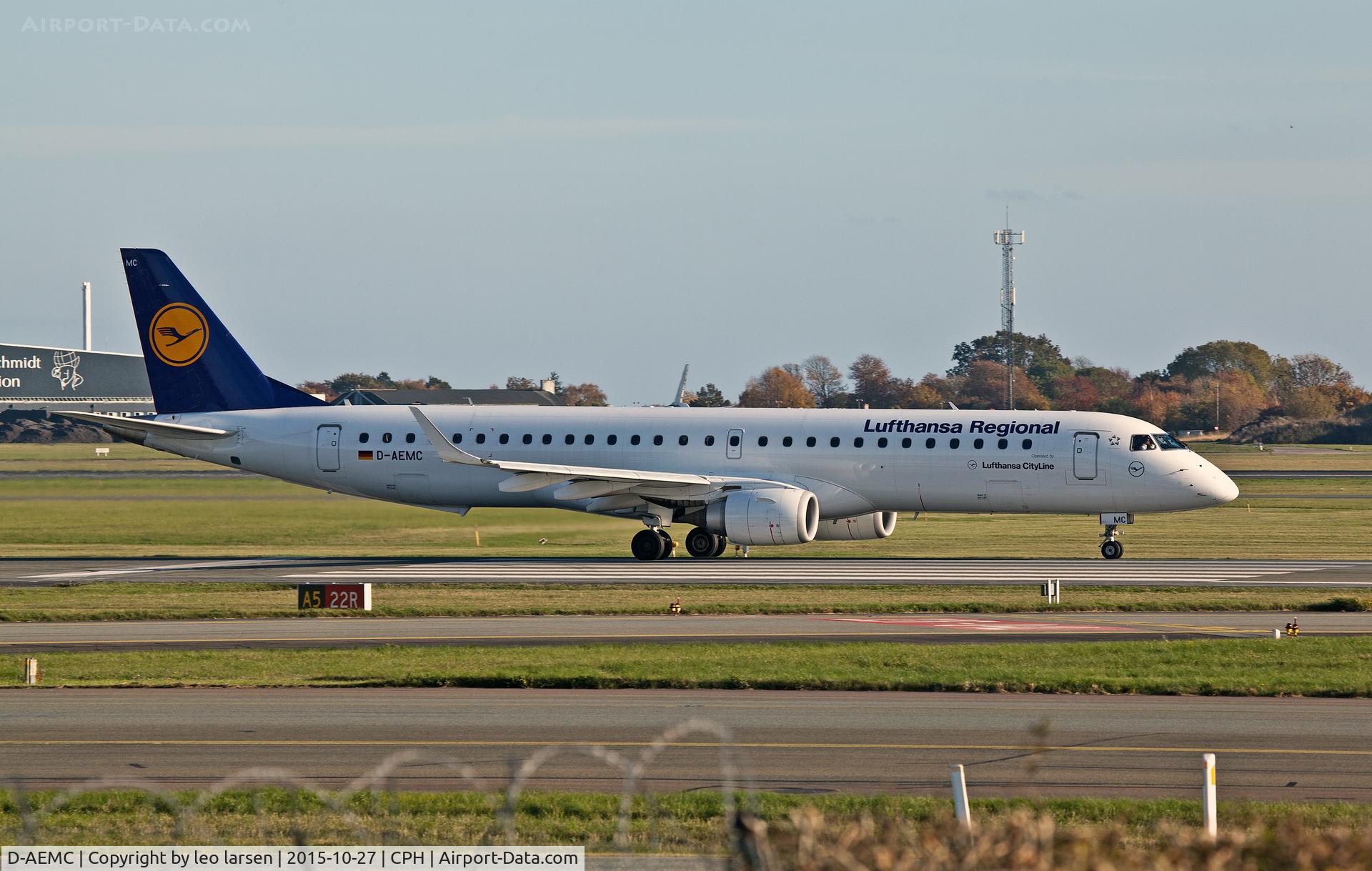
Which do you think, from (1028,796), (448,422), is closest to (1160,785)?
(1028,796)

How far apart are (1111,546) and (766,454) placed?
379 inches

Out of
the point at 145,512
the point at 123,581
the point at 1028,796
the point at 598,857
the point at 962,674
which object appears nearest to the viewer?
the point at 598,857

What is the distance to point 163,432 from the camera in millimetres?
44156

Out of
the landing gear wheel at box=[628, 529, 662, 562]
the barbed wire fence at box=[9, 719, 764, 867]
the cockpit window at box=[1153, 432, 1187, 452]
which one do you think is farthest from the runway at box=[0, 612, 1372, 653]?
the landing gear wheel at box=[628, 529, 662, 562]

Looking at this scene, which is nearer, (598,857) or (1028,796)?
(598,857)

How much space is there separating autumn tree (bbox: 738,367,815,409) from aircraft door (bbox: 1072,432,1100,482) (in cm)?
7269

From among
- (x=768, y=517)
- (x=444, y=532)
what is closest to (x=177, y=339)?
(x=444, y=532)

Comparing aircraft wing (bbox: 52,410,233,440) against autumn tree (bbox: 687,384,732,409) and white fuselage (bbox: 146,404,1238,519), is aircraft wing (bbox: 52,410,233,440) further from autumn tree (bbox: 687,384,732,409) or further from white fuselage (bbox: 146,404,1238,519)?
autumn tree (bbox: 687,384,732,409)

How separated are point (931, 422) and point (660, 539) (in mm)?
8052

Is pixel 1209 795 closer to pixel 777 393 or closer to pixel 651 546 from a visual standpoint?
pixel 651 546

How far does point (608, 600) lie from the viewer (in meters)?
31.9

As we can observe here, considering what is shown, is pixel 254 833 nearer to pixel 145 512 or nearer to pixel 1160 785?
pixel 1160 785

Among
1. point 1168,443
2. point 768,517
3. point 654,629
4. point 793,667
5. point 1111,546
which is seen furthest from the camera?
point 1111,546

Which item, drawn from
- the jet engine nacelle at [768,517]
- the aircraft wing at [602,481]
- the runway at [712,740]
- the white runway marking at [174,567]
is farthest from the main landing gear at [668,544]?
the runway at [712,740]
